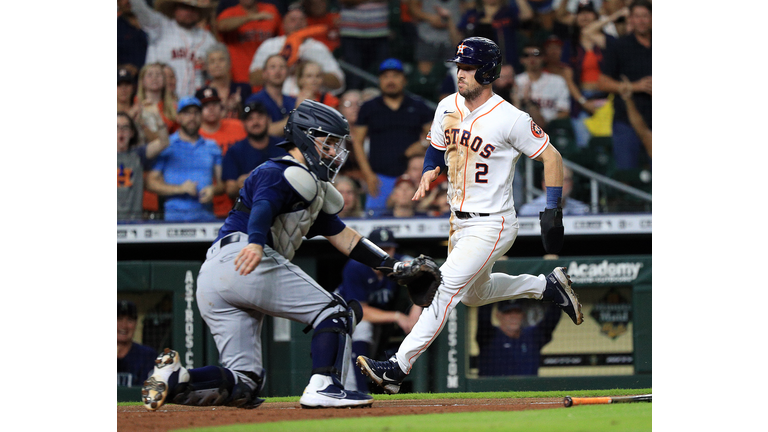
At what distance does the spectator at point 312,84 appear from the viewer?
8828 mm

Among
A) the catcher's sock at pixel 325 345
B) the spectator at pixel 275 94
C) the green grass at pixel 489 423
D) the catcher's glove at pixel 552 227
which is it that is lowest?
the green grass at pixel 489 423

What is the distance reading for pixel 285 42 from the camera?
30.0 ft

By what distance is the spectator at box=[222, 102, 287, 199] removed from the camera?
319 inches

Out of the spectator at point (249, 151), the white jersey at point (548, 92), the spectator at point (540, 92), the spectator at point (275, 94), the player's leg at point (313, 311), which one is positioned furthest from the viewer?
the white jersey at point (548, 92)

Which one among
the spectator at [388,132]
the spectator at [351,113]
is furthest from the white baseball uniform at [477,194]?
the spectator at [351,113]

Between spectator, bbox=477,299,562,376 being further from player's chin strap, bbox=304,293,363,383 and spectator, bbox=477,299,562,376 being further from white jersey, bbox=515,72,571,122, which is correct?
player's chin strap, bbox=304,293,363,383

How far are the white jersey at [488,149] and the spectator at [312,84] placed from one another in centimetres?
405

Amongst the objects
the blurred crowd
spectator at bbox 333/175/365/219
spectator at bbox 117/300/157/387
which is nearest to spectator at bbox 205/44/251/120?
the blurred crowd

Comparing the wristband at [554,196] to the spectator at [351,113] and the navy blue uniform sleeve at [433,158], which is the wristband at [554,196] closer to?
the navy blue uniform sleeve at [433,158]

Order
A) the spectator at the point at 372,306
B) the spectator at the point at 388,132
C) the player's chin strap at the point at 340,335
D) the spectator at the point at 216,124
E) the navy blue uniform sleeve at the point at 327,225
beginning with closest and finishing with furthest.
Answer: the player's chin strap at the point at 340,335
the navy blue uniform sleeve at the point at 327,225
the spectator at the point at 372,306
the spectator at the point at 216,124
the spectator at the point at 388,132

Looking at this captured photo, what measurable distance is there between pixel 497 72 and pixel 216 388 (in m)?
2.37

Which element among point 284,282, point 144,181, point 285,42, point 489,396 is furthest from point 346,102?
point 284,282

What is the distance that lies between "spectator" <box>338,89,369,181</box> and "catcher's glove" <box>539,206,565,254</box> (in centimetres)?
395

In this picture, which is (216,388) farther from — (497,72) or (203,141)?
(203,141)
